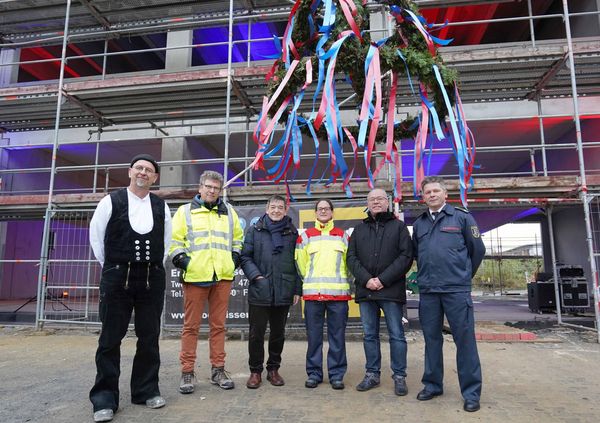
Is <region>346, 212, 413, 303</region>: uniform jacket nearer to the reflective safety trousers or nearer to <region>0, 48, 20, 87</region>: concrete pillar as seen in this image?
the reflective safety trousers

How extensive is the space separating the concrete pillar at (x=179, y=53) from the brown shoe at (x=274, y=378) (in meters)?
8.24

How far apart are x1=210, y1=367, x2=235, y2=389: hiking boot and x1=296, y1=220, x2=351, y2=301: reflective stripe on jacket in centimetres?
103

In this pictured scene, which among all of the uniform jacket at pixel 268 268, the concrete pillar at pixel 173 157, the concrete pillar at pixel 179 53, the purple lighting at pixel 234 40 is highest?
the purple lighting at pixel 234 40

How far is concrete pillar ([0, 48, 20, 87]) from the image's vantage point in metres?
11.0

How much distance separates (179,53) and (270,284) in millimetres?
8205

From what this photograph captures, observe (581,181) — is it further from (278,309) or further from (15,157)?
(15,157)

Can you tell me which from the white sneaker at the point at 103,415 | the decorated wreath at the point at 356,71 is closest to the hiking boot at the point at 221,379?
the white sneaker at the point at 103,415

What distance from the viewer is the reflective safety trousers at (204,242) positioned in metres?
3.78

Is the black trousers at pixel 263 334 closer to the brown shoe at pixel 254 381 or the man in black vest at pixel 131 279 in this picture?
the brown shoe at pixel 254 381

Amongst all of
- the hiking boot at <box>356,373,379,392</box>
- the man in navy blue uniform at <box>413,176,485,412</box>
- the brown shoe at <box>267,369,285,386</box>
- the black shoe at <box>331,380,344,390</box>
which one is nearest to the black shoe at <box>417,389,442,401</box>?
the man in navy blue uniform at <box>413,176,485,412</box>

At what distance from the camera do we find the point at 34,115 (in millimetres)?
9727

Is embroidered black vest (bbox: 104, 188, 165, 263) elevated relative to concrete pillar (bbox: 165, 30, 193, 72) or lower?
lower

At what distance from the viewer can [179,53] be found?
10180mm

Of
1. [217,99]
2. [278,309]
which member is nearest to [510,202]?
[278,309]
